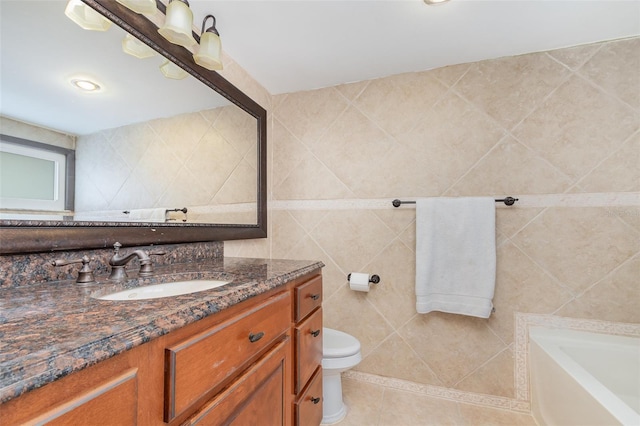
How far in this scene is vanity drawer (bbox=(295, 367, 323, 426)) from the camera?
3.54ft

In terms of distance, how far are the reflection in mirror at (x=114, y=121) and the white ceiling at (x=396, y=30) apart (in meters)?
0.38

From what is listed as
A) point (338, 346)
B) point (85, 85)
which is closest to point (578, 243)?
point (338, 346)

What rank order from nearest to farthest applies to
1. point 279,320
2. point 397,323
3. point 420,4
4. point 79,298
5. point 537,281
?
point 79,298 < point 279,320 < point 420,4 < point 537,281 < point 397,323

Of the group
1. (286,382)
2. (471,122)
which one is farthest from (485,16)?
(286,382)

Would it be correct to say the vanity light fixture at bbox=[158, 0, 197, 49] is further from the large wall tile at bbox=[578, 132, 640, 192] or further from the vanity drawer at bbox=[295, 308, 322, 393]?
the large wall tile at bbox=[578, 132, 640, 192]

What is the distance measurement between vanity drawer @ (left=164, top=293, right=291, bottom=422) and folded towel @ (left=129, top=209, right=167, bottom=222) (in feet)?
2.12

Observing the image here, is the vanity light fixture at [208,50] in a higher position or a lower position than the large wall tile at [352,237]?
higher

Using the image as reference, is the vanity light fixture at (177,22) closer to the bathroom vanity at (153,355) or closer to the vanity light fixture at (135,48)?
the vanity light fixture at (135,48)

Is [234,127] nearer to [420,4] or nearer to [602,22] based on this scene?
[420,4]

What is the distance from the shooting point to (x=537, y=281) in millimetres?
1575

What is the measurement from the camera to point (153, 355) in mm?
510

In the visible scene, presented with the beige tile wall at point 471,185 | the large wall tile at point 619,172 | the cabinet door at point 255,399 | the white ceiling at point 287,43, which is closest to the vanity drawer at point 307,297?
the cabinet door at point 255,399

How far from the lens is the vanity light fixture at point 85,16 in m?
0.90

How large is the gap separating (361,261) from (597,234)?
1264 millimetres
